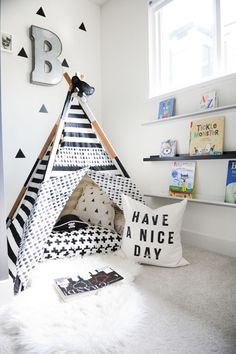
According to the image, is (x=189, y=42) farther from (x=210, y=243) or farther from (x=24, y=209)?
(x=24, y=209)

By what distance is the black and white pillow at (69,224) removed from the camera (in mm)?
1705

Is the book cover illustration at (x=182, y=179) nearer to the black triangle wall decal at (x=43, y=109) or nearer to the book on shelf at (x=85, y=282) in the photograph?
the book on shelf at (x=85, y=282)

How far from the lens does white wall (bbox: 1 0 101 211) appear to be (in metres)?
2.33

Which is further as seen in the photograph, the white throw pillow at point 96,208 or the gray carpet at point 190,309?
the white throw pillow at point 96,208

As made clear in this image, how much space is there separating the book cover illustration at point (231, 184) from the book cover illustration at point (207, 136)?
4.7 inches

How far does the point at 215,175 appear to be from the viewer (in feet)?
6.00

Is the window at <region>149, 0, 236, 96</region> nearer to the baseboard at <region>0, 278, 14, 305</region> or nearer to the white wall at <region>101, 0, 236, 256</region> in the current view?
the white wall at <region>101, 0, 236, 256</region>

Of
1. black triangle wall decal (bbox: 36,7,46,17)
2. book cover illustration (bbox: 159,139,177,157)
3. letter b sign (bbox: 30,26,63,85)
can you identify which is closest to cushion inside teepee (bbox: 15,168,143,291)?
book cover illustration (bbox: 159,139,177,157)

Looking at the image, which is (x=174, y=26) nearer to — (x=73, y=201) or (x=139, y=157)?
(x=139, y=157)

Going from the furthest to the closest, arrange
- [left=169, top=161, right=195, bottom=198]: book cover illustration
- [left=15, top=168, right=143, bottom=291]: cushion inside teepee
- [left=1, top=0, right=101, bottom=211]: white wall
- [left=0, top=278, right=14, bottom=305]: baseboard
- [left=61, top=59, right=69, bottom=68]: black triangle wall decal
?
[left=61, top=59, right=69, bottom=68]: black triangle wall decal, [left=1, top=0, right=101, bottom=211]: white wall, [left=169, top=161, right=195, bottom=198]: book cover illustration, [left=15, top=168, right=143, bottom=291]: cushion inside teepee, [left=0, top=278, right=14, bottom=305]: baseboard

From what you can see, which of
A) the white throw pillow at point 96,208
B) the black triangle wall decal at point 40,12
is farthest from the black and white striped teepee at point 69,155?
the black triangle wall decal at point 40,12

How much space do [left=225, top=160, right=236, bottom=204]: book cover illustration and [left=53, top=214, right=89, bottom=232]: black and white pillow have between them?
997 millimetres

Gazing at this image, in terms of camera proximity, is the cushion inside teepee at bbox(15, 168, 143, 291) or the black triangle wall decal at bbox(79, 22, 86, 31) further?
the black triangle wall decal at bbox(79, 22, 86, 31)

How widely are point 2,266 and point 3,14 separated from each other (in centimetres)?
225
